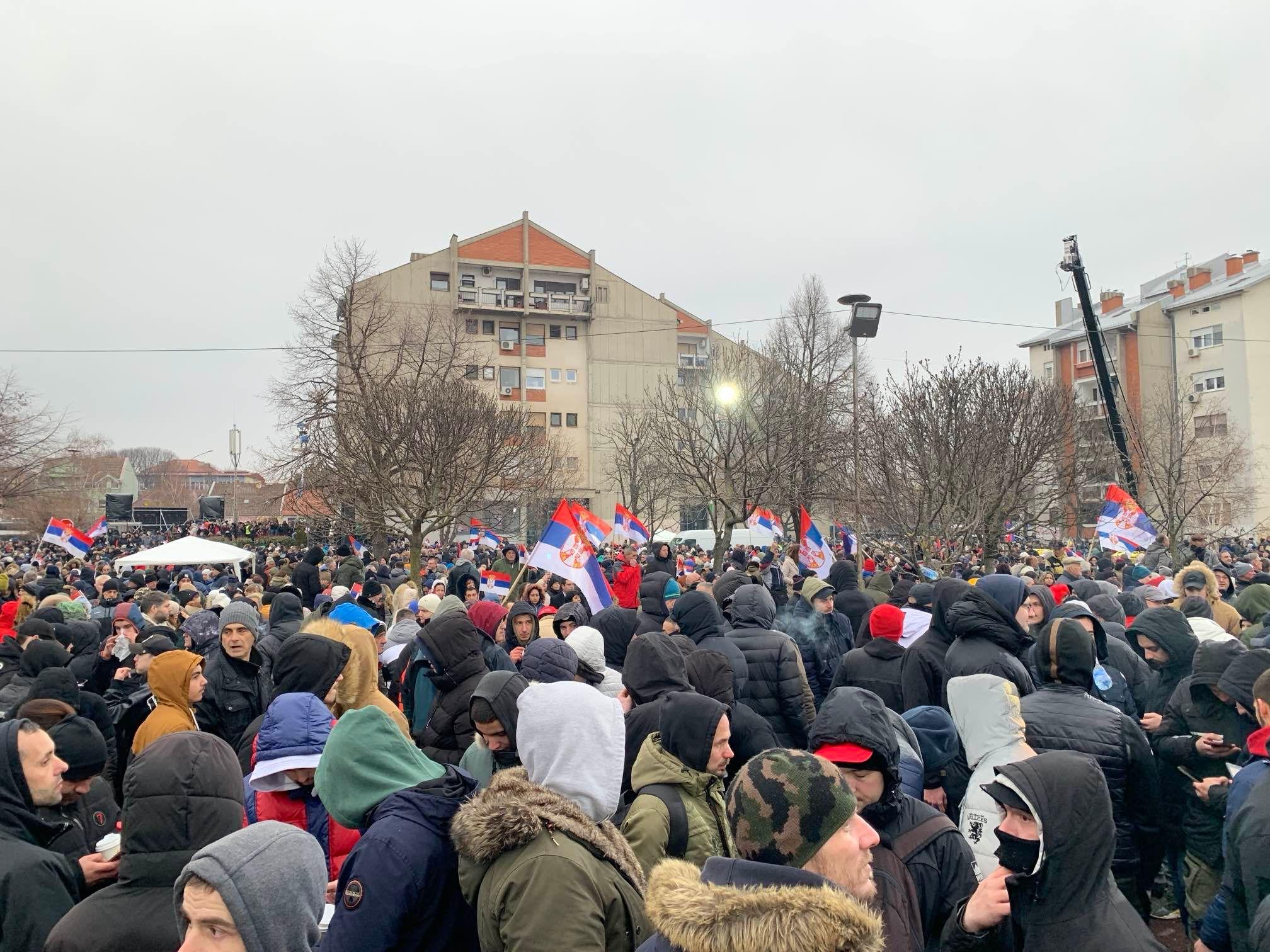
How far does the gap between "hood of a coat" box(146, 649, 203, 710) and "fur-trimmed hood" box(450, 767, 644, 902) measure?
3042mm

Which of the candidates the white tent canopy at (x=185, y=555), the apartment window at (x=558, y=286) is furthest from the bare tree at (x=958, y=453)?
the apartment window at (x=558, y=286)

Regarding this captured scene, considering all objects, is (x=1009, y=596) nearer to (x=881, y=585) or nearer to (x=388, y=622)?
(x=881, y=585)

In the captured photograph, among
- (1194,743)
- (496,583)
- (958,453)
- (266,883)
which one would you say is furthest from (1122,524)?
(266,883)

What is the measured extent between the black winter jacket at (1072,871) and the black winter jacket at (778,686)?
3.69m

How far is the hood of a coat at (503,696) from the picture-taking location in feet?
11.5

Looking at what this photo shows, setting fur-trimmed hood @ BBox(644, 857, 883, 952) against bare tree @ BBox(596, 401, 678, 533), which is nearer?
fur-trimmed hood @ BBox(644, 857, 883, 952)

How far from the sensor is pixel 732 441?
23797mm

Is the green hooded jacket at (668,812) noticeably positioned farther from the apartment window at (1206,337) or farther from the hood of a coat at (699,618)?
the apartment window at (1206,337)

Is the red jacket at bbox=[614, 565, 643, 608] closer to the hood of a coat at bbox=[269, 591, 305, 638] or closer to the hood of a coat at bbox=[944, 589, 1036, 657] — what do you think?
the hood of a coat at bbox=[269, 591, 305, 638]

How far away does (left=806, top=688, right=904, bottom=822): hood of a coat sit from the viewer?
308 centimetres

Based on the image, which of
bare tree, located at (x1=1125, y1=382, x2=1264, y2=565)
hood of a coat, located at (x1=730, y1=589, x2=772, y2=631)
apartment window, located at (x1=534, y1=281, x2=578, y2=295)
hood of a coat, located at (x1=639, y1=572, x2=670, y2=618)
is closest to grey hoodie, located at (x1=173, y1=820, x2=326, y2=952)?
hood of a coat, located at (x1=730, y1=589, x2=772, y2=631)

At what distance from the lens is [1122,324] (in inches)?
2184

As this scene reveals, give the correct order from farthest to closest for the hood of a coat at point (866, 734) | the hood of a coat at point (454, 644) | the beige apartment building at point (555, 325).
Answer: the beige apartment building at point (555, 325) < the hood of a coat at point (454, 644) < the hood of a coat at point (866, 734)

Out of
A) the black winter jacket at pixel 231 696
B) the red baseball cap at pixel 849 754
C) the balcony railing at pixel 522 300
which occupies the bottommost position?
the black winter jacket at pixel 231 696
